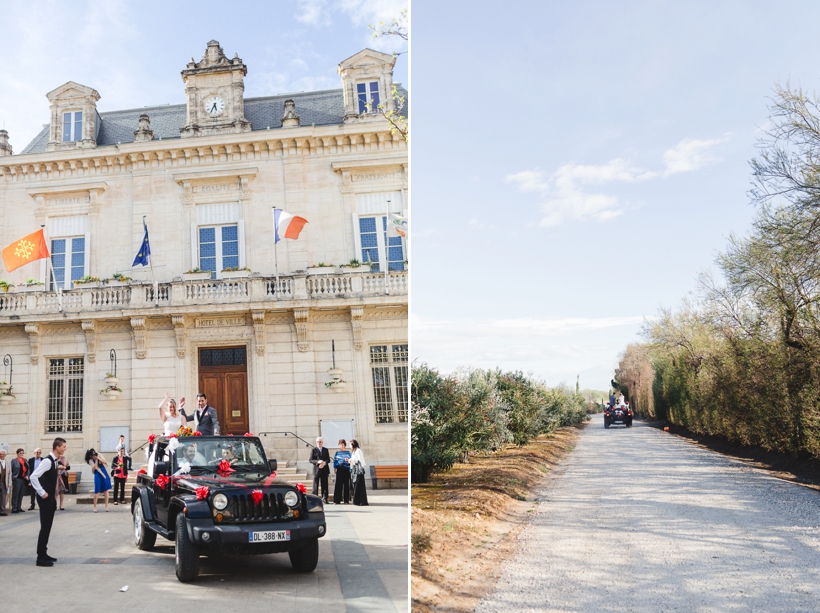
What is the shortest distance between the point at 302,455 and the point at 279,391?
1064mm

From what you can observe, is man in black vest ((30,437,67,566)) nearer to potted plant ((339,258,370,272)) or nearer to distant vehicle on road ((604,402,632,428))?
potted plant ((339,258,370,272))

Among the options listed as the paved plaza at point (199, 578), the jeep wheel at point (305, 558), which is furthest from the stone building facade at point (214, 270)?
the jeep wheel at point (305, 558)

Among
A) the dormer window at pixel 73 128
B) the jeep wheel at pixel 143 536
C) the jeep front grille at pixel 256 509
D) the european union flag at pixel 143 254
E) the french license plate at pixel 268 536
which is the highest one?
the dormer window at pixel 73 128

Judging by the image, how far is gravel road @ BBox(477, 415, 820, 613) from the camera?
412 cm

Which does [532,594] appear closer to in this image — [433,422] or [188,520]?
[188,520]

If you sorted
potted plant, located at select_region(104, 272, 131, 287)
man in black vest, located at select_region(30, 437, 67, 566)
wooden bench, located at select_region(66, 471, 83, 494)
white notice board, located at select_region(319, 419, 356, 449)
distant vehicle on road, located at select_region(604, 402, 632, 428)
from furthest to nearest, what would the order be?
1. distant vehicle on road, located at select_region(604, 402, 632, 428)
2. potted plant, located at select_region(104, 272, 131, 287)
3. white notice board, located at select_region(319, 419, 356, 449)
4. wooden bench, located at select_region(66, 471, 83, 494)
5. man in black vest, located at select_region(30, 437, 67, 566)

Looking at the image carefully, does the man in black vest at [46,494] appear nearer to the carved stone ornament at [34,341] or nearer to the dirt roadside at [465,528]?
the carved stone ornament at [34,341]

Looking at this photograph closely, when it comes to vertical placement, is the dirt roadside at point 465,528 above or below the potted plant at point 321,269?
below

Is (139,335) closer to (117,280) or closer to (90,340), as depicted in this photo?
(90,340)

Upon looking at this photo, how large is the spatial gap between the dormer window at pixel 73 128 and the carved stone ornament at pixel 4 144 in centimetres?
81

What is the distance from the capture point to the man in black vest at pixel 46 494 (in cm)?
457

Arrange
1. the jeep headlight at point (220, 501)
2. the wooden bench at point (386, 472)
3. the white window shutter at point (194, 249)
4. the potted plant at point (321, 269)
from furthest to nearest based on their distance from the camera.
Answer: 1. the white window shutter at point (194, 249)
2. the potted plant at point (321, 269)
3. the wooden bench at point (386, 472)
4. the jeep headlight at point (220, 501)

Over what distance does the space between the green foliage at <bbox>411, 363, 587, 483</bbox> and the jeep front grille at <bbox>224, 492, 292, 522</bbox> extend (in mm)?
3643

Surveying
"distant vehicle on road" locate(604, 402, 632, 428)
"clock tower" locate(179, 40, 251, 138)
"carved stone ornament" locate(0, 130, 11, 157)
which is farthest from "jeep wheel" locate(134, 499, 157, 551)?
"distant vehicle on road" locate(604, 402, 632, 428)
